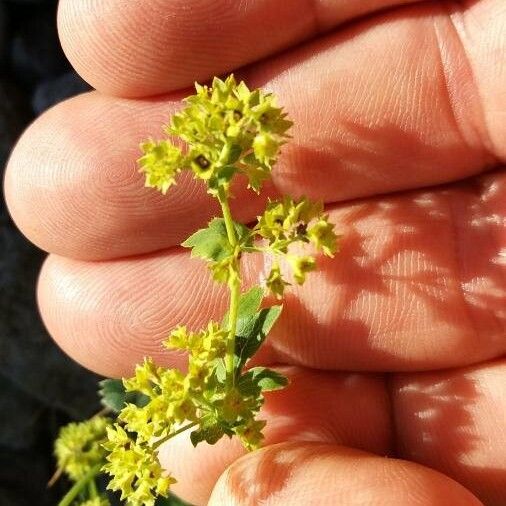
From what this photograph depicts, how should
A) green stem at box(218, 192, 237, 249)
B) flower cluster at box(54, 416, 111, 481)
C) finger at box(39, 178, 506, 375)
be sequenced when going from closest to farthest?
green stem at box(218, 192, 237, 249) < finger at box(39, 178, 506, 375) < flower cluster at box(54, 416, 111, 481)

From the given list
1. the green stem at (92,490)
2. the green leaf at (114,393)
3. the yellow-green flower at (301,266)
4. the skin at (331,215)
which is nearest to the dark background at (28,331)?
the green stem at (92,490)

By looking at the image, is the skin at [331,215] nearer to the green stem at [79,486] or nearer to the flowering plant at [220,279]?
the flowering plant at [220,279]

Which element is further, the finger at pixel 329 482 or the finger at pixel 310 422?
the finger at pixel 310 422

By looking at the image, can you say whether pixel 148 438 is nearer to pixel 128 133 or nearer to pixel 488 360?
pixel 128 133

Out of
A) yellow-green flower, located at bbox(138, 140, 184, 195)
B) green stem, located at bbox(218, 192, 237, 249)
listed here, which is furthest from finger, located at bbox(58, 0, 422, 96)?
green stem, located at bbox(218, 192, 237, 249)

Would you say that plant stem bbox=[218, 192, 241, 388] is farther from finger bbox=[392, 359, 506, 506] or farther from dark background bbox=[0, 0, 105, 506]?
dark background bbox=[0, 0, 105, 506]

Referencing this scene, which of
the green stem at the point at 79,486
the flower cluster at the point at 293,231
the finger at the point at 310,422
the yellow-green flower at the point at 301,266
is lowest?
the green stem at the point at 79,486
